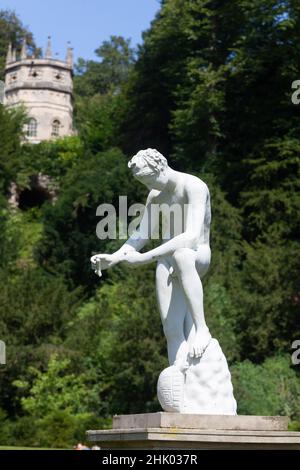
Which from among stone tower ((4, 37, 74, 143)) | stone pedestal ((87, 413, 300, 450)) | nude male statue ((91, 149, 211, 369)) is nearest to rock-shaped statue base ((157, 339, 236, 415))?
nude male statue ((91, 149, 211, 369))

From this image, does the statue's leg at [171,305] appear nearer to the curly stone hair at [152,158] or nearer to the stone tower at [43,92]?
the curly stone hair at [152,158]

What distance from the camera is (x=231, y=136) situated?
4200cm

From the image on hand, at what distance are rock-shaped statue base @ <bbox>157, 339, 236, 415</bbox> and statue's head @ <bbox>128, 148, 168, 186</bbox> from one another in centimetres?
191

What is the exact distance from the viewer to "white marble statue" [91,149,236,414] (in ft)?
28.7

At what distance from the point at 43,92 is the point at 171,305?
61362 mm

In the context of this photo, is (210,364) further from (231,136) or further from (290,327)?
(231,136)

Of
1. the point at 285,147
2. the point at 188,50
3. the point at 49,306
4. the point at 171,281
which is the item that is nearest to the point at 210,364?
the point at 171,281

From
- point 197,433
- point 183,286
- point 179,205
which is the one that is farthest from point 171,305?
point 197,433

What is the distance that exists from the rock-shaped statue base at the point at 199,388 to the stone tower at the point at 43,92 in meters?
59.8

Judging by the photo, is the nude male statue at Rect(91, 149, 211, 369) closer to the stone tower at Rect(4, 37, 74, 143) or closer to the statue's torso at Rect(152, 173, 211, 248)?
the statue's torso at Rect(152, 173, 211, 248)

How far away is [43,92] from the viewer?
2707 inches

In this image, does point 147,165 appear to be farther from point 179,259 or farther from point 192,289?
point 192,289

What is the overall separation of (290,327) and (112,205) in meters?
13.6
